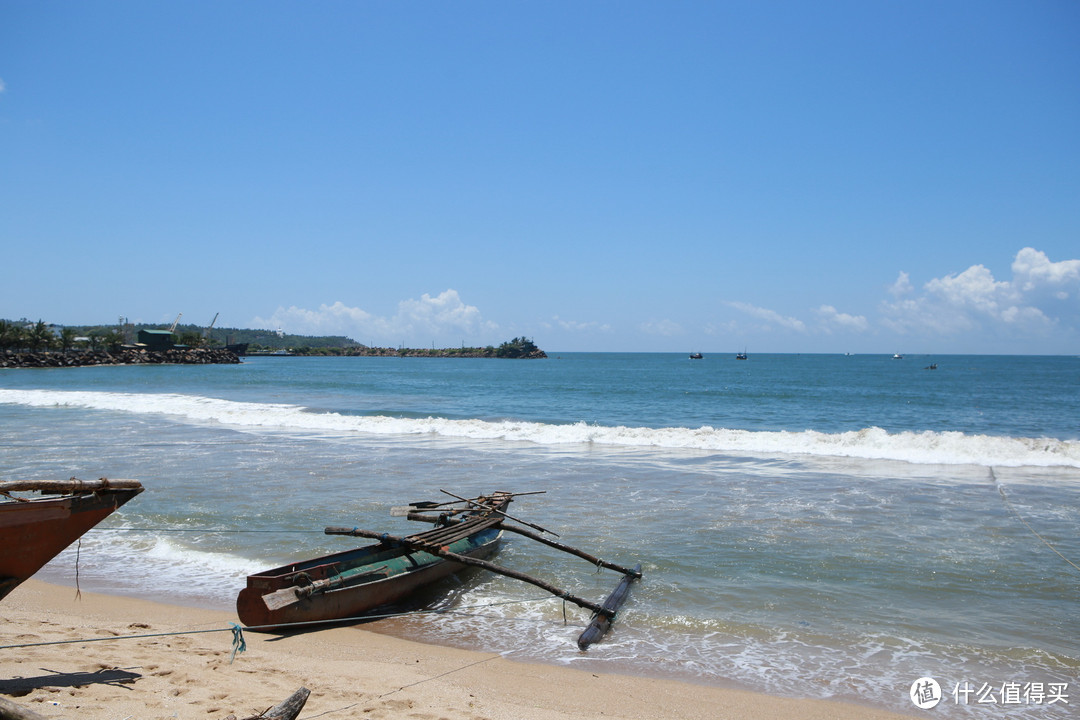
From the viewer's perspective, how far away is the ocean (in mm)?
6898

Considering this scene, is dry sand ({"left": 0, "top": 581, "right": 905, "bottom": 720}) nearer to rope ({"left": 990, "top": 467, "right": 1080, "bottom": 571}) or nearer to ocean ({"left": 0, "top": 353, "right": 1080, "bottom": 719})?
ocean ({"left": 0, "top": 353, "right": 1080, "bottom": 719})

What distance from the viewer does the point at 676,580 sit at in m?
9.15

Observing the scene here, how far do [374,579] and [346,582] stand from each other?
15.5 inches

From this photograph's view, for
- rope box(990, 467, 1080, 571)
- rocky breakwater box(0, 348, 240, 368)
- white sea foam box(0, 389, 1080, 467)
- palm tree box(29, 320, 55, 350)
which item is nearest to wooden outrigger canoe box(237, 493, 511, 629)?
rope box(990, 467, 1080, 571)

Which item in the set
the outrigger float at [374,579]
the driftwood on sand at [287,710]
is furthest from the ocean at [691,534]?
the driftwood on sand at [287,710]

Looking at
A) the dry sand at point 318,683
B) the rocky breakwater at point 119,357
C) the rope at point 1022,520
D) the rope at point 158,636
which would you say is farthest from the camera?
the rocky breakwater at point 119,357

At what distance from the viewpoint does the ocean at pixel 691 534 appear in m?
6.90

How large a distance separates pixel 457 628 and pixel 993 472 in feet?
56.3

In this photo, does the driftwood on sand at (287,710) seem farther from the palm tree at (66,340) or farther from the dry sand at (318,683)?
the palm tree at (66,340)

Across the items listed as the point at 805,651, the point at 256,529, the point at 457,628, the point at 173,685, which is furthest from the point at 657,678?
the point at 256,529

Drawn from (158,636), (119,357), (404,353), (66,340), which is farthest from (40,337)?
(404,353)

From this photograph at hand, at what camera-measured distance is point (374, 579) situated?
7.91 meters

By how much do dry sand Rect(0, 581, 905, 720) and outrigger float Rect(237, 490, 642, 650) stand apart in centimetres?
30

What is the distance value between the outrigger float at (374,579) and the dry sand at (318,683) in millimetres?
295
